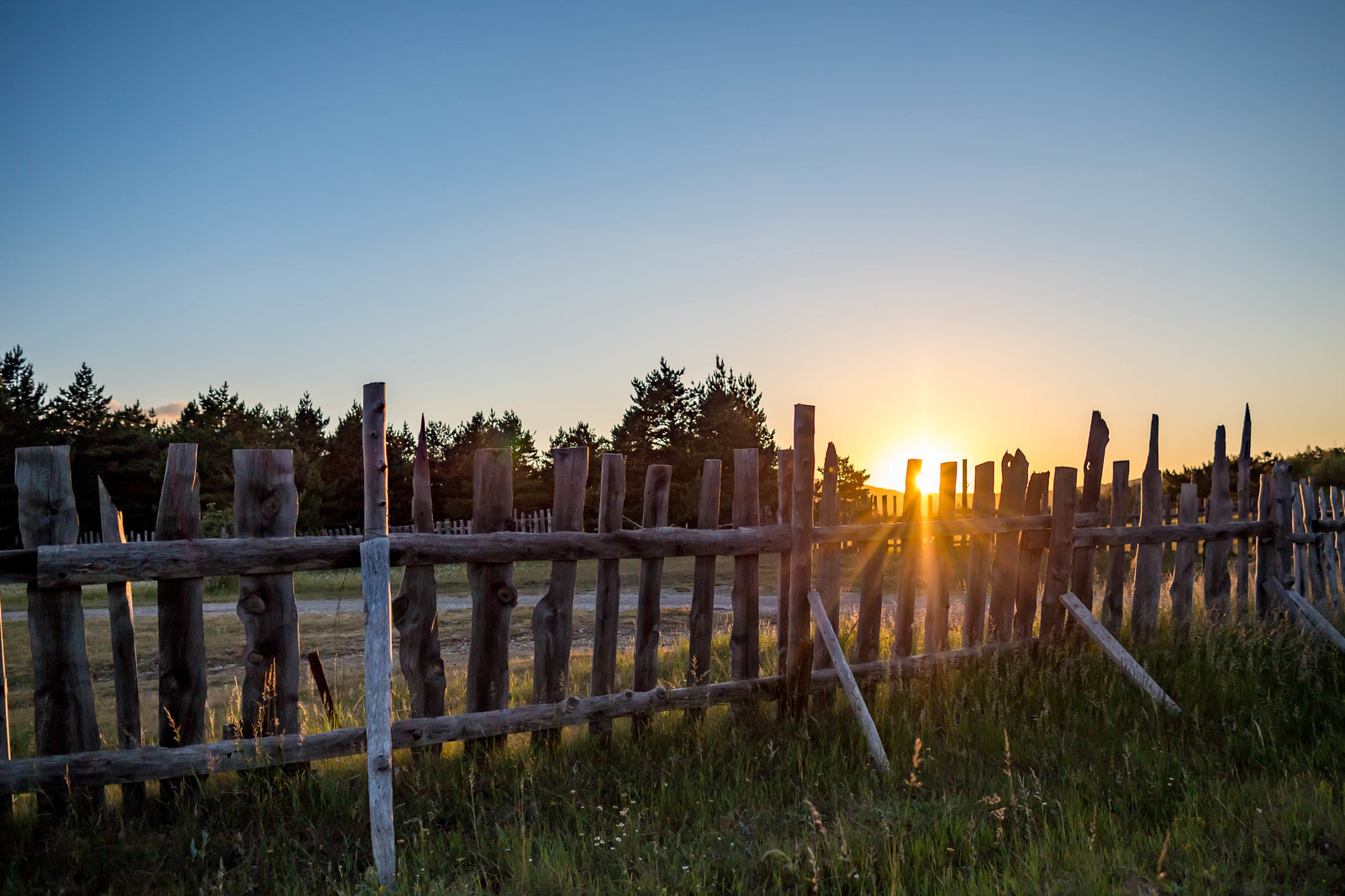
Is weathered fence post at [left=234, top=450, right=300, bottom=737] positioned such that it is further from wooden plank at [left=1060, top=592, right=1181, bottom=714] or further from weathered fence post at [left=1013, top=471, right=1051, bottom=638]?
weathered fence post at [left=1013, top=471, right=1051, bottom=638]

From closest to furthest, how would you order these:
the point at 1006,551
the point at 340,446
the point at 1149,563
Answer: the point at 1006,551, the point at 1149,563, the point at 340,446

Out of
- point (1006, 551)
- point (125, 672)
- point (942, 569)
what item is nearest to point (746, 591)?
point (942, 569)

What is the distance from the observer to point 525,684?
21.5 ft

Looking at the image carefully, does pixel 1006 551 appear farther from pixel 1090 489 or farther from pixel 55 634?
pixel 55 634

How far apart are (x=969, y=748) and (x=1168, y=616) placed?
16.0ft

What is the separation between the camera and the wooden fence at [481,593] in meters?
3.85

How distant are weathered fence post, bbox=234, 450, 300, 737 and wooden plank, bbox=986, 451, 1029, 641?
17.3ft

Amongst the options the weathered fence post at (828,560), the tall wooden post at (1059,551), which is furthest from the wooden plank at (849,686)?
the tall wooden post at (1059,551)

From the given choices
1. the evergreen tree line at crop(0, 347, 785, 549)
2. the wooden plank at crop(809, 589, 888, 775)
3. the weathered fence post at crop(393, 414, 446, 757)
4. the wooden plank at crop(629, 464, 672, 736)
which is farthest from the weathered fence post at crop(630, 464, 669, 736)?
the evergreen tree line at crop(0, 347, 785, 549)

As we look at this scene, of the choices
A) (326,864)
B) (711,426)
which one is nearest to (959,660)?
(326,864)

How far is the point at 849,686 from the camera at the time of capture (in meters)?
5.04

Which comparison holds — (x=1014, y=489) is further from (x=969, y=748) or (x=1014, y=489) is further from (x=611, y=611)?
(x=611, y=611)

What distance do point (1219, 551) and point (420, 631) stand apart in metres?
7.85

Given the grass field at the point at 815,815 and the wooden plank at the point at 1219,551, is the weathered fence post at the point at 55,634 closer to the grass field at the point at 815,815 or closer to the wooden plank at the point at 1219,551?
the grass field at the point at 815,815
